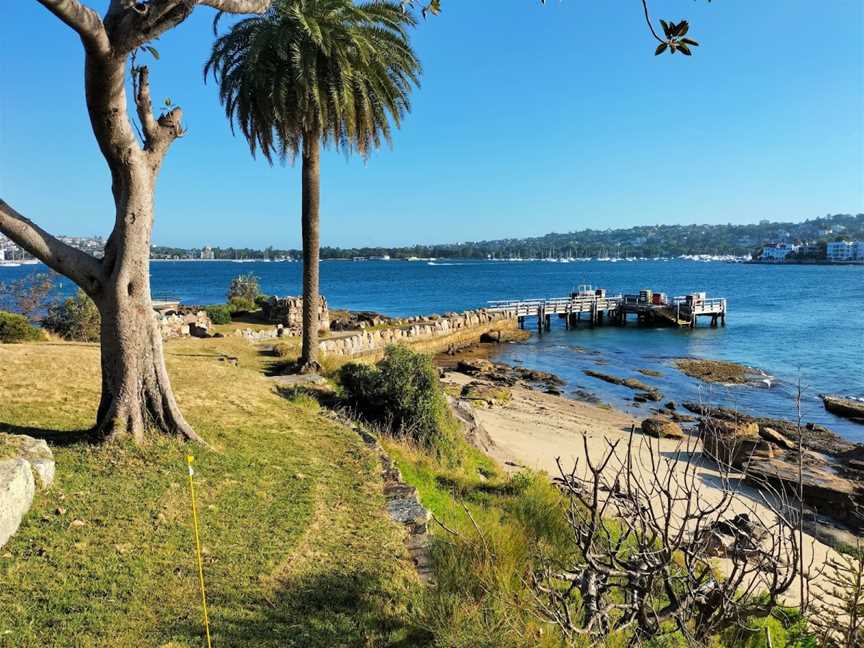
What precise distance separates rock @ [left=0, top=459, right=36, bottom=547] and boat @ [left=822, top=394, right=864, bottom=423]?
2507 centimetres

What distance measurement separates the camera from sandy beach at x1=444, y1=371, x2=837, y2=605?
12596 millimetres

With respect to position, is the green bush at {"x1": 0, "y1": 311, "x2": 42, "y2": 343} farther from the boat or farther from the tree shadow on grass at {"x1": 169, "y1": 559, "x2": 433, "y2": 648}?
the boat

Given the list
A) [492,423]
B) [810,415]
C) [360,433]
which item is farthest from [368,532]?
[810,415]

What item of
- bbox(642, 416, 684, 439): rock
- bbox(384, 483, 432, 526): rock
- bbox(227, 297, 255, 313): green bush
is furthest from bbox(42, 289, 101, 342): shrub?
bbox(642, 416, 684, 439): rock

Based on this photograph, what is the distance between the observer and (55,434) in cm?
788

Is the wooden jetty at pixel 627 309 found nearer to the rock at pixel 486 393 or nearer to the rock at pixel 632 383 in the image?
the rock at pixel 632 383

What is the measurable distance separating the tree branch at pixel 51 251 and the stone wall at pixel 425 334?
53.8ft

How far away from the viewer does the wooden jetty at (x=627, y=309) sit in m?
49.7

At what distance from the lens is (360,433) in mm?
10430

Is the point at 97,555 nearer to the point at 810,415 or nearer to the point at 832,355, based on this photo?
the point at 810,415

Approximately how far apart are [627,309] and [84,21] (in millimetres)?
50471

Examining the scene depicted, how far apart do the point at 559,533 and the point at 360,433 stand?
4455 mm

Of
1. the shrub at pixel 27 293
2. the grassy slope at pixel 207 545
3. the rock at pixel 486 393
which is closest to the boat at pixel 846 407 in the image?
the rock at pixel 486 393

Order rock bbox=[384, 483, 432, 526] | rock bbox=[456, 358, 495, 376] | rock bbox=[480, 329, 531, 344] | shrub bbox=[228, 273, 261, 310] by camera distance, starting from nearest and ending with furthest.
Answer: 1. rock bbox=[384, 483, 432, 526]
2. rock bbox=[456, 358, 495, 376]
3. shrub bbox=[228, 273, 261, 310]
4. rock bbox=[480, 329, 531, 344]
